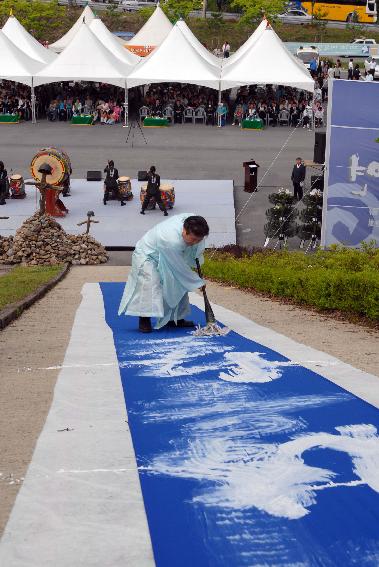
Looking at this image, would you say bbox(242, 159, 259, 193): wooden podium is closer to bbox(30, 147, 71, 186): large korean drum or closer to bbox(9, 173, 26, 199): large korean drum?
bbox(30, 147, 71, 186): large korean drum

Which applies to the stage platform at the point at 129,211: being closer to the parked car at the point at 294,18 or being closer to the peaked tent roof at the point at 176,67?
the peaked tent roof at the point at 176,67

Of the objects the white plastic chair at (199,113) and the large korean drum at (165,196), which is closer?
the large korean drum at (165,196)

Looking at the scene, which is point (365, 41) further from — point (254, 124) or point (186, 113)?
point (254, 124)

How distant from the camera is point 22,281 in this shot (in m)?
15.1

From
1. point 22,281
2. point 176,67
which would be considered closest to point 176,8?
point 176,67

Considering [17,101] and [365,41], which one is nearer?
[17,101]

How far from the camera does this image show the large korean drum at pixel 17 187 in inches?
1024

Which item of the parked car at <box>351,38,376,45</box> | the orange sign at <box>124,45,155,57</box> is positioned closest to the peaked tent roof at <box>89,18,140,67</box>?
the orange sign at <box>124,45,155,57</box>

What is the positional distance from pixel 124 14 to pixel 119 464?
65.3 m

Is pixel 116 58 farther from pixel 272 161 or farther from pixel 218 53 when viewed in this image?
pixel 218 53

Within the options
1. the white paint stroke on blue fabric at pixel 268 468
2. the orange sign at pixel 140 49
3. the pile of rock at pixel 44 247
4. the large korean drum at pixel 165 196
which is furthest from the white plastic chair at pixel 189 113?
the white paint stroke on blue fabric at pixel 268 468

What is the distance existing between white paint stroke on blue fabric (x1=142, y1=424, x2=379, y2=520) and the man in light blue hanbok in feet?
11.6

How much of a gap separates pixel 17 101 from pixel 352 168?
23664mm

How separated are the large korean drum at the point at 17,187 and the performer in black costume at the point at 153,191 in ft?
11.1
